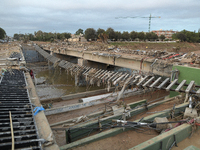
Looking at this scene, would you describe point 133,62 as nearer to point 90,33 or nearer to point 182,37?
point 90,33

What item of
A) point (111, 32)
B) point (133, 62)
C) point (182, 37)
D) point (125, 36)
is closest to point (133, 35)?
point (125, 36)

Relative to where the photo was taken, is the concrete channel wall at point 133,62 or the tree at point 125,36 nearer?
the concrete channel wall at point 133,62

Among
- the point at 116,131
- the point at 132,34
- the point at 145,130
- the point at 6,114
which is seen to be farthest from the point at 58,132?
the point at 132,34

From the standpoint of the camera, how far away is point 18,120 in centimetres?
485

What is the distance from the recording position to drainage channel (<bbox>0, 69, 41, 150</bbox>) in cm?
378

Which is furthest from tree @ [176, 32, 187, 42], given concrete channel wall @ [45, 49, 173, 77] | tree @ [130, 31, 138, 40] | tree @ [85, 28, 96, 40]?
concrete channel wall @ [45, 49, 173, 77]

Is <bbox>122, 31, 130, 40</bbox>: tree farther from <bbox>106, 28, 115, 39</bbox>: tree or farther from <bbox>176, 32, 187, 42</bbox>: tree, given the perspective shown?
<bbox>176, 32, 187, 42</bbox>: tree

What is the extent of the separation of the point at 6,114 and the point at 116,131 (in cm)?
529

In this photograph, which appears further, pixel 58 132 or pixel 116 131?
pixel 58 132

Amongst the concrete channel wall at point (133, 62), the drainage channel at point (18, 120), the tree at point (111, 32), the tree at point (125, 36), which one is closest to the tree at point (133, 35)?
the tree at point (125, 36)

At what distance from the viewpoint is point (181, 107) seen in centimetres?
946

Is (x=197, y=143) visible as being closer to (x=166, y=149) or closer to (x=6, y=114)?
(x=166, y=149)

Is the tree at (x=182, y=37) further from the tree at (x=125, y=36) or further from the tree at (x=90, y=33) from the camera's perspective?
the tree at (x=90, y=33)

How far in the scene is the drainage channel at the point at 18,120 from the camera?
12.4 feet
